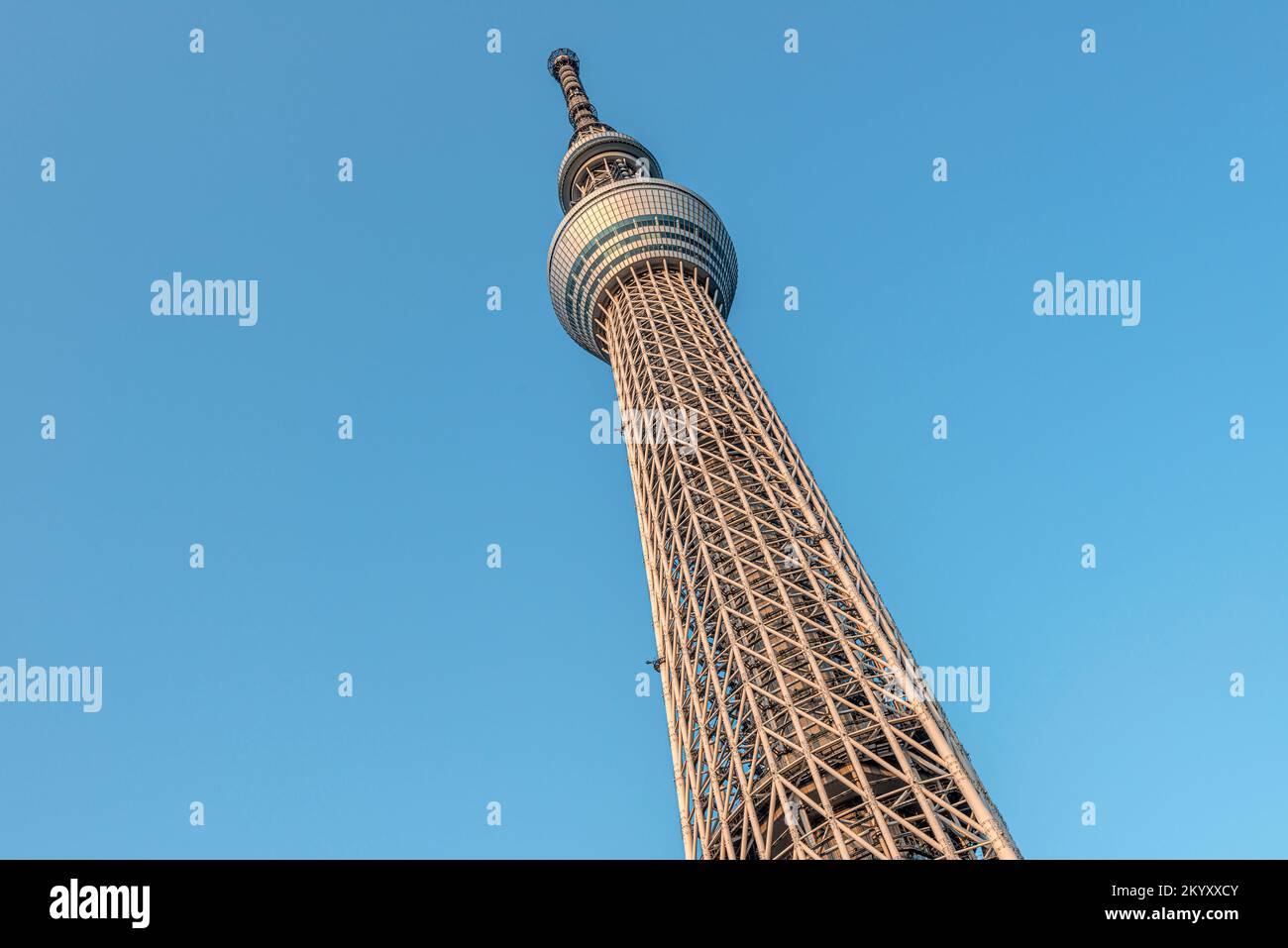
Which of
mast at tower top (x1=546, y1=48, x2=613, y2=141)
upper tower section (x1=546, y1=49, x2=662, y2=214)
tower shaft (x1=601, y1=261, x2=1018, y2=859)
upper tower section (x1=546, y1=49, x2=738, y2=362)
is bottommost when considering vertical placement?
tower shaft (x1=601, y1=261, x2=1018, y2=859)

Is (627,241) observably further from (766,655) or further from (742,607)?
(766,655)

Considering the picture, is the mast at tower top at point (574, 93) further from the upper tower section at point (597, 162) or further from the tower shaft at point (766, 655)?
the tower shaft at point (766, 655)

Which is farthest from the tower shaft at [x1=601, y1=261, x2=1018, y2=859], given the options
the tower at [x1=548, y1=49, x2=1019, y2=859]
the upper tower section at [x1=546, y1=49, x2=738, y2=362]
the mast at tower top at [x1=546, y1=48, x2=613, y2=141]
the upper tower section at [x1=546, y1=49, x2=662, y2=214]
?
the mast at tower top at [x1=546, y1=48, x2=613, y2=141]

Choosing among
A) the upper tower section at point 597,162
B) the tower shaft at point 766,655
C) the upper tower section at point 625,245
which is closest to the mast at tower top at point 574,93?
the upper tower section at point 597,162

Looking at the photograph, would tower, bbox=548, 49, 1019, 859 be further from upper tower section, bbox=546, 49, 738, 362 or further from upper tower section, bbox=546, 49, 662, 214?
upper tower section, bbox=546, 49, 662, 214
